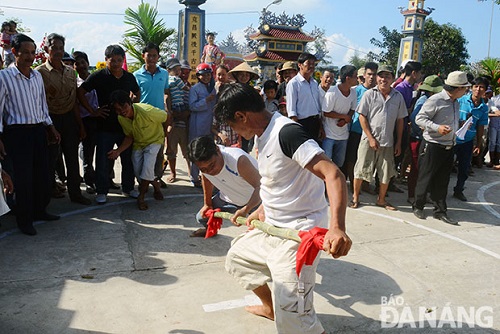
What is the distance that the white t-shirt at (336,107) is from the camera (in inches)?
241

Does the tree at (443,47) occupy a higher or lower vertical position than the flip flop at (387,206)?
higher

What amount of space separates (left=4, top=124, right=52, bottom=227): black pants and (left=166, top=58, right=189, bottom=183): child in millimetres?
2309

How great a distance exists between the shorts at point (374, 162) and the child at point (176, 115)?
9.12 ft

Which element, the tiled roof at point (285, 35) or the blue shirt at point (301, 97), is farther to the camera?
the tiled roof at point (285, 35)

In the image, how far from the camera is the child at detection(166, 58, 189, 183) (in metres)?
6.78

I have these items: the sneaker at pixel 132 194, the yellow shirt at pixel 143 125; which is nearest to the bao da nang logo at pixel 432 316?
the yellow shirt at pixel 143 125

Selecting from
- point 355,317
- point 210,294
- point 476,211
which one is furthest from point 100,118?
point 476,211

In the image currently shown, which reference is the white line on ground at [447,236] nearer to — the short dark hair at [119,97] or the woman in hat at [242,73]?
the woman in hat at [242,73]

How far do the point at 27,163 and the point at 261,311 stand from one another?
9.87 ft

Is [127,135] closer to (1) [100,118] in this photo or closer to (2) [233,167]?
(1) [100,118]

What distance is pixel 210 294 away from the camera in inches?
137

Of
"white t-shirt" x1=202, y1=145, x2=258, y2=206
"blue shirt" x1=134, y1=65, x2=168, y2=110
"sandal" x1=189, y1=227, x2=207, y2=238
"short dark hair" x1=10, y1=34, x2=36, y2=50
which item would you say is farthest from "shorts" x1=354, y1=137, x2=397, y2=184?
"short dark hair" x1=10, y1=34, x2=36, y2=50

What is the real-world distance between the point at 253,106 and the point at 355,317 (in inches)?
71.2

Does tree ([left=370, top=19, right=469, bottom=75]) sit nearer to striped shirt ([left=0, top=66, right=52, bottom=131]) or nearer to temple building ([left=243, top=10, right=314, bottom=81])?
temple building ([left=243, top=10, right=314, bottom=81])
